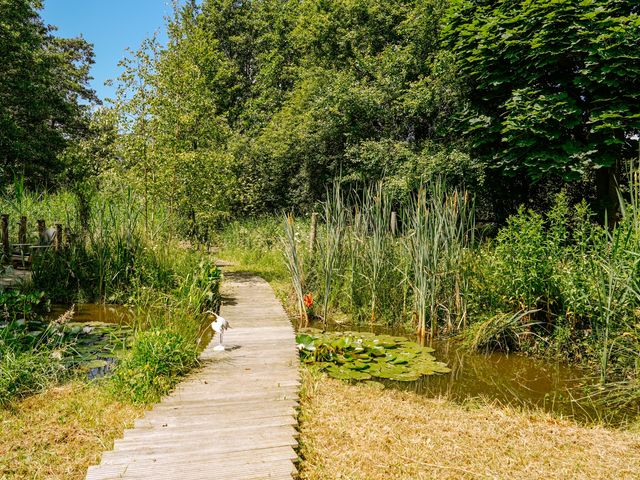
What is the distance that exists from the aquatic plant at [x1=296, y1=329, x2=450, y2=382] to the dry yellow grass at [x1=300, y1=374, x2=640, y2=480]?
2.10 feet

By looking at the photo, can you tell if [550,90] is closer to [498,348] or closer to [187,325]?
[498,348]

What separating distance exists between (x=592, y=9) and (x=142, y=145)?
302 inches

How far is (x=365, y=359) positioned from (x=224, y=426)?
2.15m

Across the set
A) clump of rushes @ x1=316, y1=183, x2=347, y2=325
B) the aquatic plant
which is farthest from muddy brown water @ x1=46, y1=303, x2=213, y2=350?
clump of rushes @ x1=316, y1=183, x2=347, y2=325

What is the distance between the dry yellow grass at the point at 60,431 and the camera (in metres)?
2.42

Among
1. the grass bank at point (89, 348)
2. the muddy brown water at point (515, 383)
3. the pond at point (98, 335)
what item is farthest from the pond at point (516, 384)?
the pond at point (98, 335)

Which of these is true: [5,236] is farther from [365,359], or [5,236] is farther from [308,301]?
[365,359]

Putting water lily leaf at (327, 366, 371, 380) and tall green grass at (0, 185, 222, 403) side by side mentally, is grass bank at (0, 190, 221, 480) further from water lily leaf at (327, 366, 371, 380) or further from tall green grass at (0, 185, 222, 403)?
water lily leaf at (327, 366, 371, 380)

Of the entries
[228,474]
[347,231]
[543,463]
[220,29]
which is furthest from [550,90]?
[220,29]

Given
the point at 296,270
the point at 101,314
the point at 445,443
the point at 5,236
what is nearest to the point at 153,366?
the point at 445,443

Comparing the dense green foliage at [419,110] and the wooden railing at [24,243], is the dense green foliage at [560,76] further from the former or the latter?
the wooden railing at [24,243]

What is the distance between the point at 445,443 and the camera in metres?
2.74

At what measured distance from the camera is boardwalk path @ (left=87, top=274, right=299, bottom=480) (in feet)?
7.00

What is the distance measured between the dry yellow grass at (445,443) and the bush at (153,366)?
1044mm
